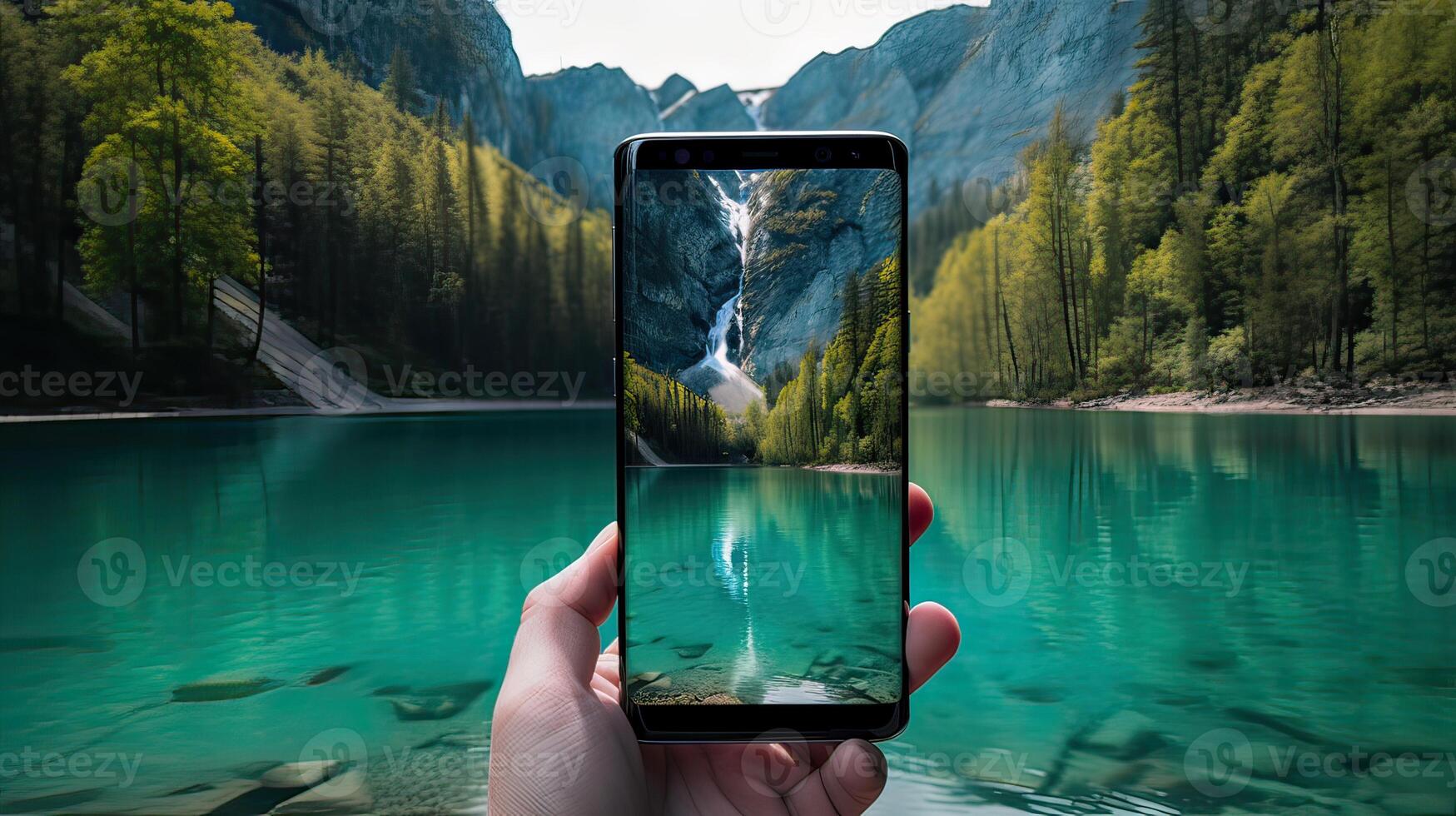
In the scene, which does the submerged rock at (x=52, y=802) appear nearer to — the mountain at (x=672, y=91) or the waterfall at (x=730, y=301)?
the waterfall at (x=730, y=301)

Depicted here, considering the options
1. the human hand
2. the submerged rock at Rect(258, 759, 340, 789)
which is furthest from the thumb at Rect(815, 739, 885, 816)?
the submerged rock at Rect(258, 759, 340, 789)

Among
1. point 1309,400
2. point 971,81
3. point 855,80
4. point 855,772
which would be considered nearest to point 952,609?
point 855,772

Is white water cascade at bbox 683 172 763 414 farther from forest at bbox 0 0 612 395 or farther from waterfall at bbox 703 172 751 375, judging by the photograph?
forest at bbox 0 0 612 395

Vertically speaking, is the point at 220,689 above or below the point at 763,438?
below

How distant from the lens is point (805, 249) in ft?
3.55

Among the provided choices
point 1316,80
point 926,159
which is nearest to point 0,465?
point 1316,80

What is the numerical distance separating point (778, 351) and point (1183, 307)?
25.9 m

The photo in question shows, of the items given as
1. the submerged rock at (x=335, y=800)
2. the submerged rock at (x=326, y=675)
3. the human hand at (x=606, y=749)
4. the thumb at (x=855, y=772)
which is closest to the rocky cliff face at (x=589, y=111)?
the submerged rock at (x=326, y=675)

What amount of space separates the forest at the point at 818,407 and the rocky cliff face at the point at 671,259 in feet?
0.15

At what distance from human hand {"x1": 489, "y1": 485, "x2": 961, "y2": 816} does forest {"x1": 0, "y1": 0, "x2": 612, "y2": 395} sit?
2241cm

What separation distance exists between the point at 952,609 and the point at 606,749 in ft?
18.4

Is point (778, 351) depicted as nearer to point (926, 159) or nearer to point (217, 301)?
point (217, 301)

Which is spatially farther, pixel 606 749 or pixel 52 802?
pixel 52 802

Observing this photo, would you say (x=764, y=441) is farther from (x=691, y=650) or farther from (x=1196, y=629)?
(x=1196, y=629)
